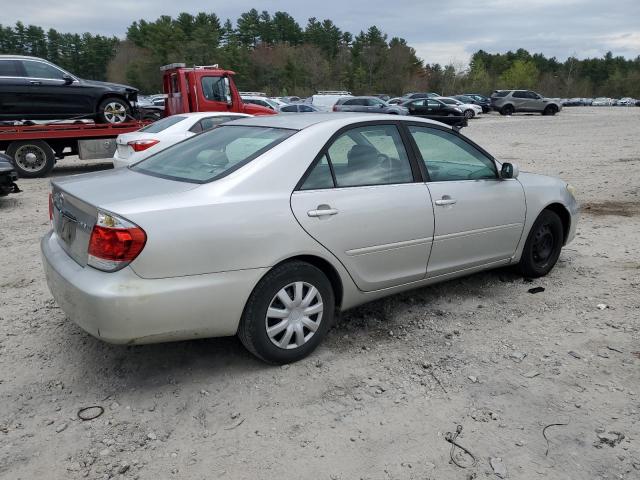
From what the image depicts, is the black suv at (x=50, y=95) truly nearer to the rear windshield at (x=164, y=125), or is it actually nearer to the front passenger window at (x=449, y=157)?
the rear windshield at (x=164, y=125)

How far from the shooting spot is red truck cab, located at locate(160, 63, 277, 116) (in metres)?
12.4

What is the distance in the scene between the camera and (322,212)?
11.0 feet

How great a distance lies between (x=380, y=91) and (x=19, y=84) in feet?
235

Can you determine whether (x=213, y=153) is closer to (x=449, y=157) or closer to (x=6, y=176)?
(x=449, y=157)

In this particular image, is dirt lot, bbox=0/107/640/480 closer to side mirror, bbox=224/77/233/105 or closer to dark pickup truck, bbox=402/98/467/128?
side mirror, bbox=224/77/233/105

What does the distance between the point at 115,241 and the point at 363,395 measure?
1619 millimetres

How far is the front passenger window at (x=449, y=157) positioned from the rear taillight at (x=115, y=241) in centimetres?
220

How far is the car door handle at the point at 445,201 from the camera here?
3.97 meters

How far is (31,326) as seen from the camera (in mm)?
4043

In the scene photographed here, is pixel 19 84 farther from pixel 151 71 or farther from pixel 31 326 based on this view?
pixel 151 71

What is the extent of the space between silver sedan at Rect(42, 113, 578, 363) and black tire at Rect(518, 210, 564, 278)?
15.5 inches

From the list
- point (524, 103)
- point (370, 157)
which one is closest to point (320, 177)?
point (370, 157)

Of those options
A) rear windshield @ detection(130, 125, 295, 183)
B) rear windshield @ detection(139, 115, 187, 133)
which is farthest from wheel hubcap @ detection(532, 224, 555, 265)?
rear windshield @ detection(139, 115, 187, 133)

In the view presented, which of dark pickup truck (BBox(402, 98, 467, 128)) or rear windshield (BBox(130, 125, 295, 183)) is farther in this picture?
dark pickup truck (BBox(402, 98, 467, 128))
